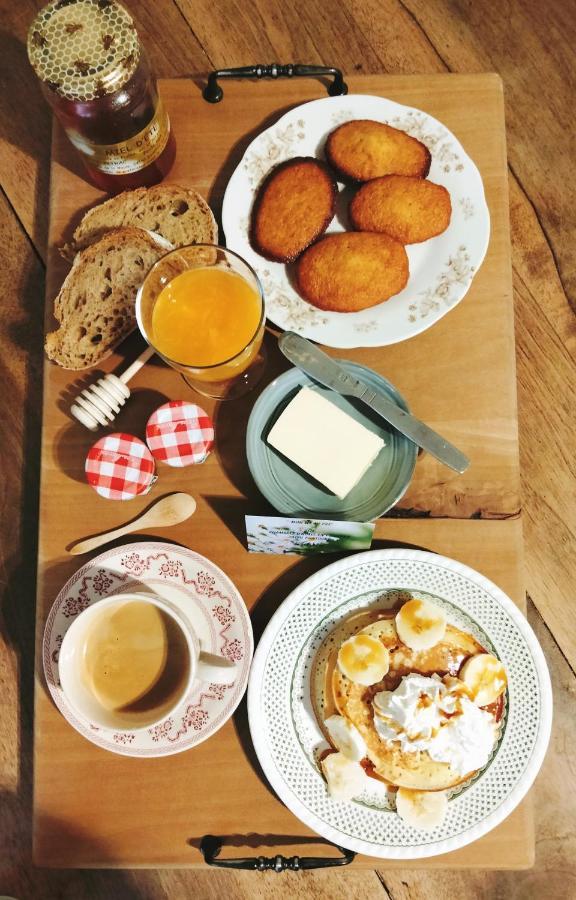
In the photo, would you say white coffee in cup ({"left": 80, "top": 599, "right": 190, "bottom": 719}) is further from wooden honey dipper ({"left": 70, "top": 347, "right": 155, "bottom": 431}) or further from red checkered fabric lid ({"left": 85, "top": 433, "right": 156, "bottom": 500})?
wooden honey dipper ({"left": 70, "top": 347, "right": 155, "bottom": 431})

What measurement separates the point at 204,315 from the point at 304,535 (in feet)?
1.16

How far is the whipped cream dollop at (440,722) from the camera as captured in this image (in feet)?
3.16

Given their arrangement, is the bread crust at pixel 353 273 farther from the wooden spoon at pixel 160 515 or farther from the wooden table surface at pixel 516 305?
the wooden table surface at pixel 516 305

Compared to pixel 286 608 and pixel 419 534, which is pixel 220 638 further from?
pixel 419 534

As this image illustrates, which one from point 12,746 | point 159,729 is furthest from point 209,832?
point 12,746

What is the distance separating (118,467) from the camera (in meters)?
1.05

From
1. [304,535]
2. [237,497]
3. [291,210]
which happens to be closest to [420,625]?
[304,535]

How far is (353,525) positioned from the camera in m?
0.97

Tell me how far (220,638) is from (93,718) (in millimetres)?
218

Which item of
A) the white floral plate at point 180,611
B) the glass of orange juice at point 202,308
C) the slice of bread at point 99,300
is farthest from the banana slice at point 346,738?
the slice of bread at point 99,300

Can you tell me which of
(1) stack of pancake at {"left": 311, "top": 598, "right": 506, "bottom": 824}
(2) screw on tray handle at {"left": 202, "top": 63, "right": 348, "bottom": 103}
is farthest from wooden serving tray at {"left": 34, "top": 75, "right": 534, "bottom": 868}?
(1) stack of pancake at {"left": 311, "top": 598, "right": 506, "bottom": 824}

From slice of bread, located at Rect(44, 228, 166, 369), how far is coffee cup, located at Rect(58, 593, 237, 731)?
415 millimetres

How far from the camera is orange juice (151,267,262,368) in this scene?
1.01m

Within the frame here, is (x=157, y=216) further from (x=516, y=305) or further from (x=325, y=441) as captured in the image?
(x=516, y=305)
